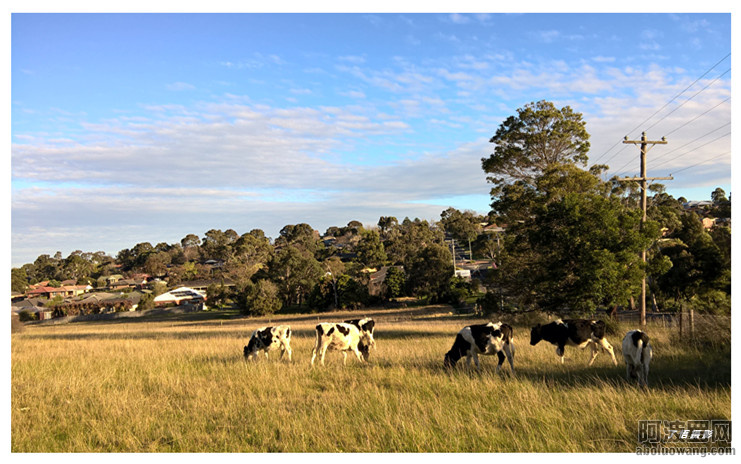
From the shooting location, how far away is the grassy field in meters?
6.43

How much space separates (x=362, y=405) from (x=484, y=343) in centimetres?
440

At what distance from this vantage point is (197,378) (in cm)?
1088

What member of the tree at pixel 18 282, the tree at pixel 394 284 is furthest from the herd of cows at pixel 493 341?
the tree at pixel 18 282

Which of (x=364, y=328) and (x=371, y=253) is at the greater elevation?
(x=371, y=253)

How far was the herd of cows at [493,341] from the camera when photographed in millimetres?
9586

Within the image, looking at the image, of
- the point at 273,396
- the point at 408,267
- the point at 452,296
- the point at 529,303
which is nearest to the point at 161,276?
the point at 408,267

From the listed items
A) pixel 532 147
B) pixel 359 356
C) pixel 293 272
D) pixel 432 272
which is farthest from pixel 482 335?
pixel 293 272

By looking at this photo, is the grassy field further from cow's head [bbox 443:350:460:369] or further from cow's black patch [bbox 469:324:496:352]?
cow's black patch [bbox 469:324:496:352]

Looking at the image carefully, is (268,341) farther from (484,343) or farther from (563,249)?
(563,249)

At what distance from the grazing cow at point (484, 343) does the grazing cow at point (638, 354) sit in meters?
2.41

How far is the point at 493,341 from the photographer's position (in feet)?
36.6

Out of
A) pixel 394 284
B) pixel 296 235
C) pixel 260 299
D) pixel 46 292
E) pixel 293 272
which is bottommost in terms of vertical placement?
pixel 46 292

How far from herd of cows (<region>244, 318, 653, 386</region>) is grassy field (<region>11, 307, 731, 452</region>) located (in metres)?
0.45
